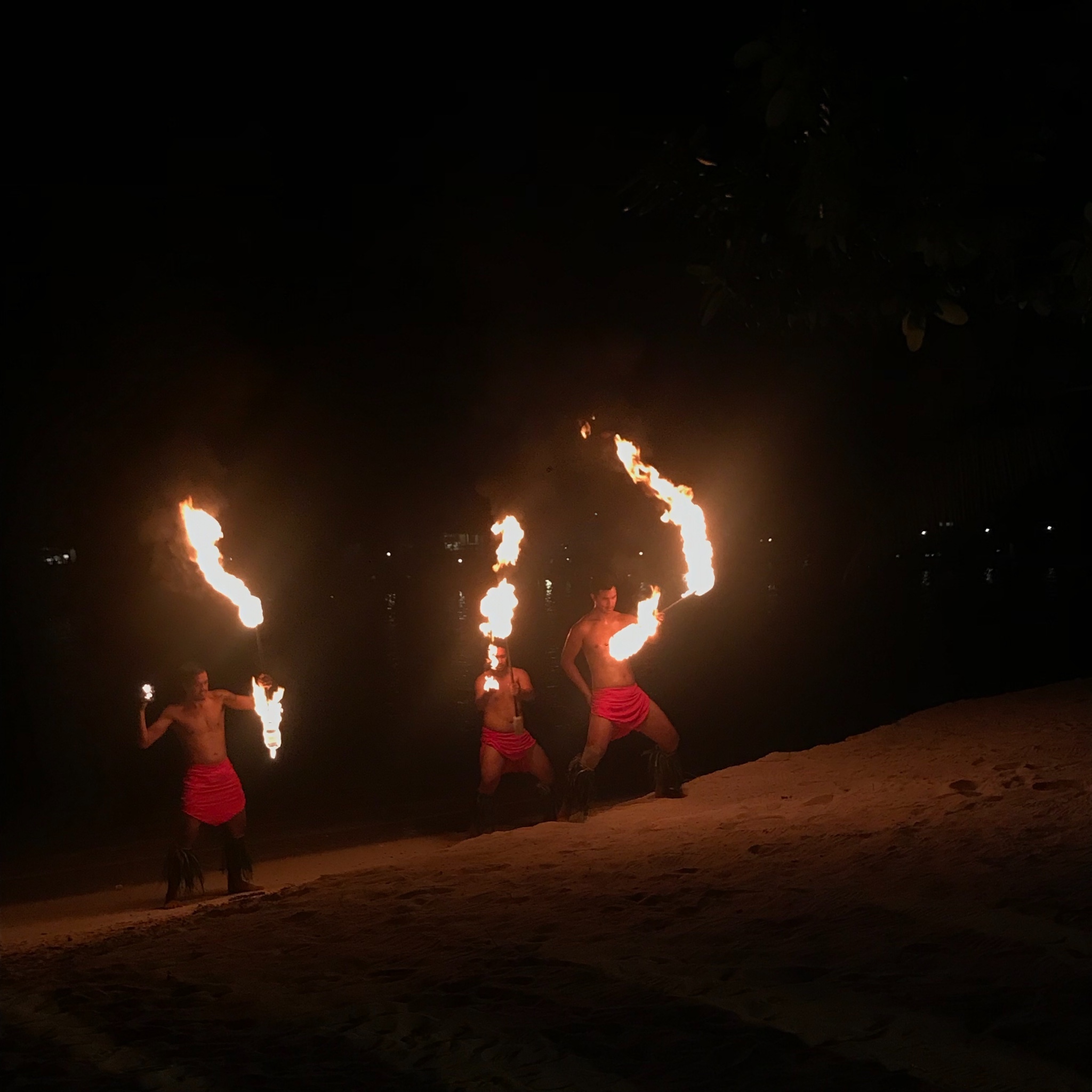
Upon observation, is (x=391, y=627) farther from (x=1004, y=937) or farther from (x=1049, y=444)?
(x=1004, y=937)

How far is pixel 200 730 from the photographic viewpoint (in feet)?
27.1

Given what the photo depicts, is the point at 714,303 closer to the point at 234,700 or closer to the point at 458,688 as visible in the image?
the point at 234,700

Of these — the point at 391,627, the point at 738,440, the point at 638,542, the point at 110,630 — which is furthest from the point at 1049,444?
the point at 638,542

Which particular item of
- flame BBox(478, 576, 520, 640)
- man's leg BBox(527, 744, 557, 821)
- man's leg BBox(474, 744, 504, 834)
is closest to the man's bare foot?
man's leg BBox(474, 744, 504, 834)

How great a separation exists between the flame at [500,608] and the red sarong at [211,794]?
2.30m

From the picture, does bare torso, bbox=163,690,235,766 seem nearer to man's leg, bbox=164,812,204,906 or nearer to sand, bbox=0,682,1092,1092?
man's leg, bbox=164,812,204,906

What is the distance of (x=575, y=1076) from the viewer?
3578 mm

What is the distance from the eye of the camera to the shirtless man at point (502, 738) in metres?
9.38

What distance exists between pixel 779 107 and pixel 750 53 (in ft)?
0.67

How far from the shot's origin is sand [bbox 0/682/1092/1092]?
12.0 ft

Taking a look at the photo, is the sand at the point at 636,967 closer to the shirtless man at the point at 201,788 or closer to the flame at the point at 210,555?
the shirtless man at the point at 201,788

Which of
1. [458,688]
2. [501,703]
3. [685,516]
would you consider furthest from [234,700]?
[458,688]

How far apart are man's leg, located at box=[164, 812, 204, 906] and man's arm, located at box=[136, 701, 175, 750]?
0.56 metres

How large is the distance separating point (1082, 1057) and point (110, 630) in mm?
35106
